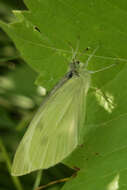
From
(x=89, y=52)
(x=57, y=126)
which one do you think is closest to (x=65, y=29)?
(x=89, y=52)

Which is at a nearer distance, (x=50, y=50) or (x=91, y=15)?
(x=91, y=15)

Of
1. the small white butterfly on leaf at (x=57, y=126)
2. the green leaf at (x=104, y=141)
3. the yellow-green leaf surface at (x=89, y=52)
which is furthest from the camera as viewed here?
the small white butterfly on leaf at (x=57, y=126)

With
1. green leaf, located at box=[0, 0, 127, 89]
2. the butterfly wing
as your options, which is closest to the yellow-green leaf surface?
green leaf, located at box=[0, 0, 127, 89]

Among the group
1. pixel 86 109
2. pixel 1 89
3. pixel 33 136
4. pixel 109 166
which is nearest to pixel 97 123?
pixel 86 109

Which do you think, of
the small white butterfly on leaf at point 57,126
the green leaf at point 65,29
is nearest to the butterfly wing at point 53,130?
the small white butterfly on leaf at point 57,126

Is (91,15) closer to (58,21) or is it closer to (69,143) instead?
(58,21)

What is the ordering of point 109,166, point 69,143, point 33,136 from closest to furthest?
point 109,166, point 69,143, point 33,136

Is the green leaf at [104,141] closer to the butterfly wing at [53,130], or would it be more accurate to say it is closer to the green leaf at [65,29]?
the butterfly wing at [53,130]
